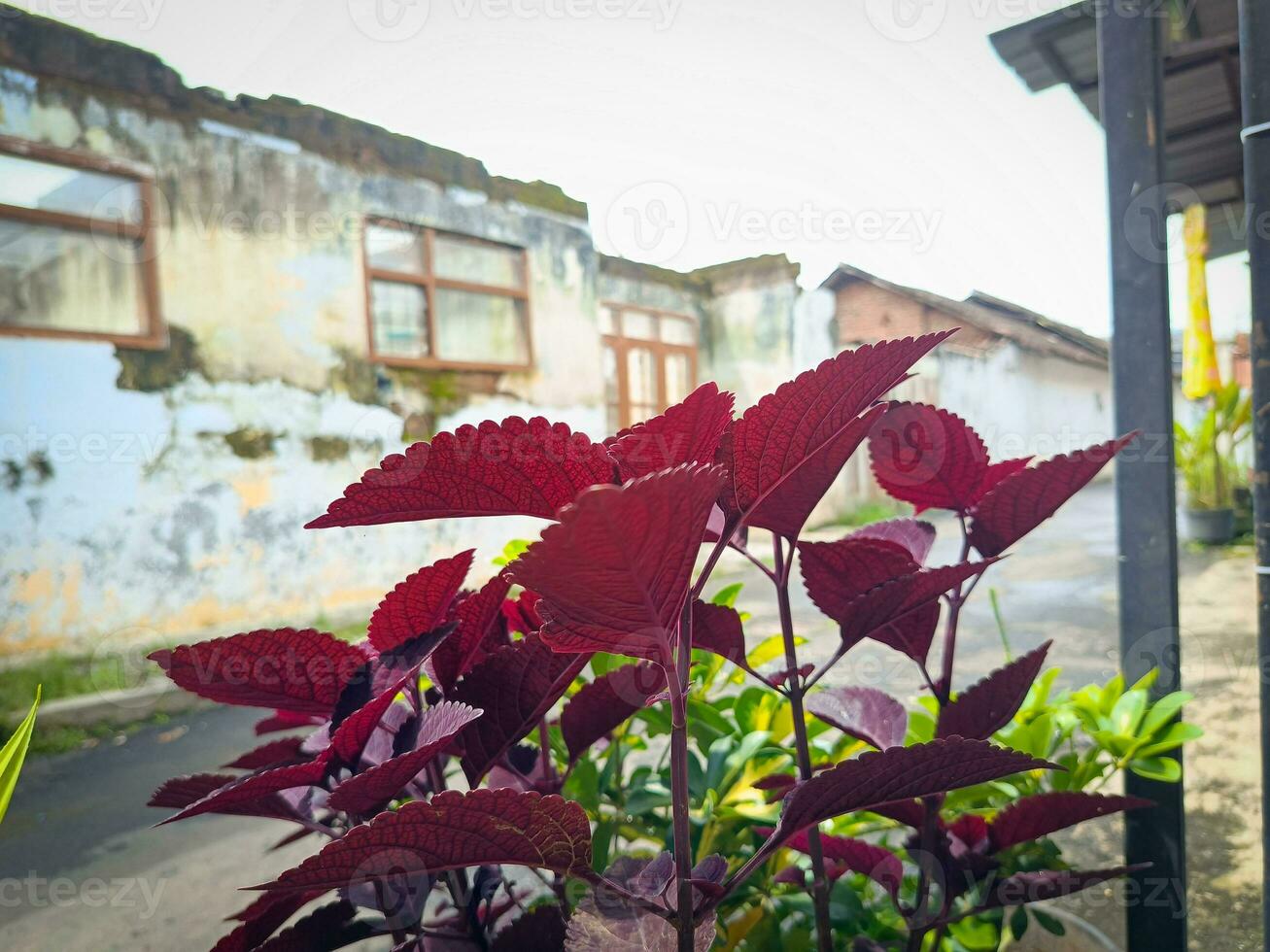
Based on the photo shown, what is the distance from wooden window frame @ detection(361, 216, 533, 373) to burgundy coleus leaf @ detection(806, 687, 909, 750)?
4380 millimetres

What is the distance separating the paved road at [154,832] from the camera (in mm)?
1689

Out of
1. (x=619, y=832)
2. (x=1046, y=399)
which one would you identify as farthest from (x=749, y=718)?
(x=1046, y=399)

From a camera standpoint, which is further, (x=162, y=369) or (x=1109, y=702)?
(x=162, y=369)

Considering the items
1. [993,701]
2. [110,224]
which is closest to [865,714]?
[993,701]

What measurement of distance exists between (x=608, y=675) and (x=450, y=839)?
23cm

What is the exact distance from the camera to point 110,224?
12.1 feet

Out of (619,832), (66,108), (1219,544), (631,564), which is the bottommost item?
(1219,544)

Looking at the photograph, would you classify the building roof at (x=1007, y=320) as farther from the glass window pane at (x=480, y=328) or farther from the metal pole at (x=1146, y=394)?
the metal pole at (x=1146, y=394)

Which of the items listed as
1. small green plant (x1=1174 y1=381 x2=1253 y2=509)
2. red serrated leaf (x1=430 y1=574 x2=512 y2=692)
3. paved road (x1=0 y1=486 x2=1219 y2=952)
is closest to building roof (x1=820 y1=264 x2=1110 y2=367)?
small green plant (x1=1174 y1=381 x2=1253 y2=509)

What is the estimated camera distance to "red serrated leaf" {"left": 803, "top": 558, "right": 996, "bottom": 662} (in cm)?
49

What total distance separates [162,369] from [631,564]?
415cm

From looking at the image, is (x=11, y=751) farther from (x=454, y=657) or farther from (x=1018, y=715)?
(x=1018, y=715)

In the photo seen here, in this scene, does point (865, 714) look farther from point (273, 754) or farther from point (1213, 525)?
point (1213, 525)

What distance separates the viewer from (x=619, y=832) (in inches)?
29.4
